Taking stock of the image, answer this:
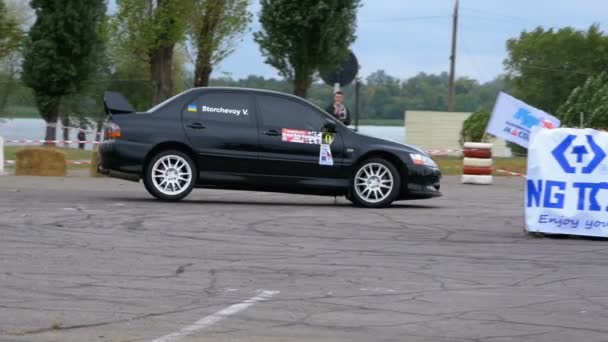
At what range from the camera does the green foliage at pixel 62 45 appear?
1886 inches

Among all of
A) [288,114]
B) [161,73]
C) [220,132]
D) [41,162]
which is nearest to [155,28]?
[161,73]

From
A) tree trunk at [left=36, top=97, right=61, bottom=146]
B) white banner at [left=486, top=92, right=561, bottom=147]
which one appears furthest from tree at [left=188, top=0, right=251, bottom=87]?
→ white banner at [left=486, top=92, right=561, bottom=147]

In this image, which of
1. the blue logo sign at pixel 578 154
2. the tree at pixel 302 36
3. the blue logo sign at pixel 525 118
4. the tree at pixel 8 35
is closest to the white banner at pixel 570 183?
the blue logo sign at pixel 578 154

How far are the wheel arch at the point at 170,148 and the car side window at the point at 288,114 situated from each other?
109 centimetres

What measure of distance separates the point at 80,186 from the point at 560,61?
73.4 m

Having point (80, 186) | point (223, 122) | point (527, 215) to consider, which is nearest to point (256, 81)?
point (80, 186)

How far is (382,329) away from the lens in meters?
7.64

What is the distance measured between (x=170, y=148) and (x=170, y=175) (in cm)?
37

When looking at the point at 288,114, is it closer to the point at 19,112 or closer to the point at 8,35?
the point at 8,35

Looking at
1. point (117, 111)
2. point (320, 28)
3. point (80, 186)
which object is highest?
point (320, 28)

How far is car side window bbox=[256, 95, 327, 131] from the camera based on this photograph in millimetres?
16688

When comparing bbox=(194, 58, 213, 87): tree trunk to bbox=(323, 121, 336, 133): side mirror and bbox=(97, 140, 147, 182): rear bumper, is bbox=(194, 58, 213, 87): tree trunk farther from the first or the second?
bbox=(97, 140, 147, 182): rear bumper

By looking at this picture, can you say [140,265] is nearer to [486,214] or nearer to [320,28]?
[486,214]

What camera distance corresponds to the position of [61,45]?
160ft
